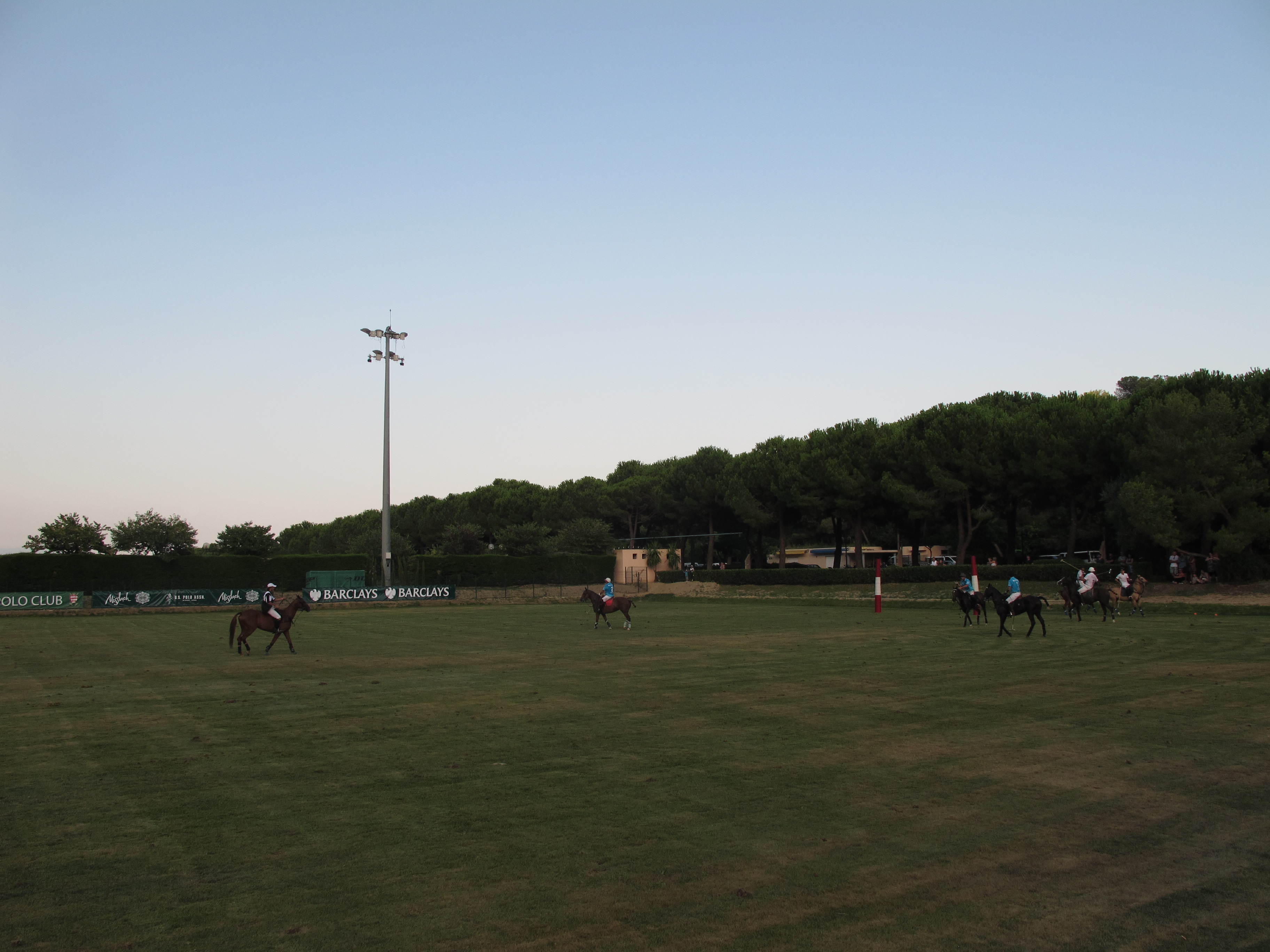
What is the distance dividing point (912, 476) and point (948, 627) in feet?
121

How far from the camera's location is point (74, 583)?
55750mm

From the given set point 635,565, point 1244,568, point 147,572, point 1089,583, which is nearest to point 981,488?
point 1244,568

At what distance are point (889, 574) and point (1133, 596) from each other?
72.6 ft

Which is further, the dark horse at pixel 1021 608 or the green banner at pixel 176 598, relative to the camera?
the green banner at pixel 176 598

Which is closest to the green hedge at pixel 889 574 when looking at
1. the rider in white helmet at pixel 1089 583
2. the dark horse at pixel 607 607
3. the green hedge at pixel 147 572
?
the rider in white helmet at pixel 1089 583

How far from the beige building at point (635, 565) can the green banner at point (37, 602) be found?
41903 mm

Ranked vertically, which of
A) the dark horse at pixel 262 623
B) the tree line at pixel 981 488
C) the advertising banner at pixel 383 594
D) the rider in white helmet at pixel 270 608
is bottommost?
the advertising banner at pixel 383 594

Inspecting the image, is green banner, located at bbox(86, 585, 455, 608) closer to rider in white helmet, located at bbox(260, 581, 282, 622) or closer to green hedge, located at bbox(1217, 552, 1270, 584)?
rider in white helmet, located at bbox(260, 581, 282, 622)

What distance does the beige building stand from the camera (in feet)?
271

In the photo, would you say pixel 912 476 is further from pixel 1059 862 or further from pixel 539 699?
pixel 1059 862

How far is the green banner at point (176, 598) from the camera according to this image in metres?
48.3

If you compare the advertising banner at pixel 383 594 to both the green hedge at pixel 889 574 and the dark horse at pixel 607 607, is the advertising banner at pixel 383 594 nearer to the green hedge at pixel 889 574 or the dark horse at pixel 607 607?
the green hedge at pixel 889 574

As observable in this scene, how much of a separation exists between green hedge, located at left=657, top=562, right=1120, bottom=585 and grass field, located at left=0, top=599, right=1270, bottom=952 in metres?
34.6

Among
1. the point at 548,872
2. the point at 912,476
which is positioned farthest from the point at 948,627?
the point at 912,476
